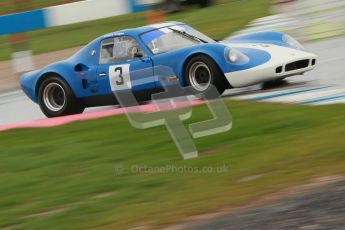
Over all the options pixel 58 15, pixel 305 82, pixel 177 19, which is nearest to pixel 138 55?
pixel 305 82

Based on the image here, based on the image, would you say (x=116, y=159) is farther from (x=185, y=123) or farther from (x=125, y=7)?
(x=125, y=7)

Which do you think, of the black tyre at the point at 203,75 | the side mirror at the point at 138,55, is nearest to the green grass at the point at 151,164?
the black tyre at the point at 203,75

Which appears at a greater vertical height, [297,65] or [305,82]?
[297,65]

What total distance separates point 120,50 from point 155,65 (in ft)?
2.09

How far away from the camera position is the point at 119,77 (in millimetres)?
9086

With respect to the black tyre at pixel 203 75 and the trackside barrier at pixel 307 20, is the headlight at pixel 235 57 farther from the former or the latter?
the trackside barrier at pixel 307 20

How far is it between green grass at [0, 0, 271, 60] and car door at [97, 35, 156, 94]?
5790mm

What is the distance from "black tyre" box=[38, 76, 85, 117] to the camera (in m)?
9.55

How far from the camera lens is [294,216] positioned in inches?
163

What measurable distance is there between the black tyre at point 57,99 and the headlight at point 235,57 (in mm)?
2247

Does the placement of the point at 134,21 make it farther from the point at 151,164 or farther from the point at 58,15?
the point at 151,164

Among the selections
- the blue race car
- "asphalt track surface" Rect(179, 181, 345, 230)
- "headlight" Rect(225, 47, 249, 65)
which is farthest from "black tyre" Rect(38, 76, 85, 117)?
"asphalt track surface" Rect(179, 181, 345, 230)

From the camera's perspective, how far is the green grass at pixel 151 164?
15.5 ft

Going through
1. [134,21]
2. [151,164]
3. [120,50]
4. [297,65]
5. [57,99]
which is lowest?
[134,21]
